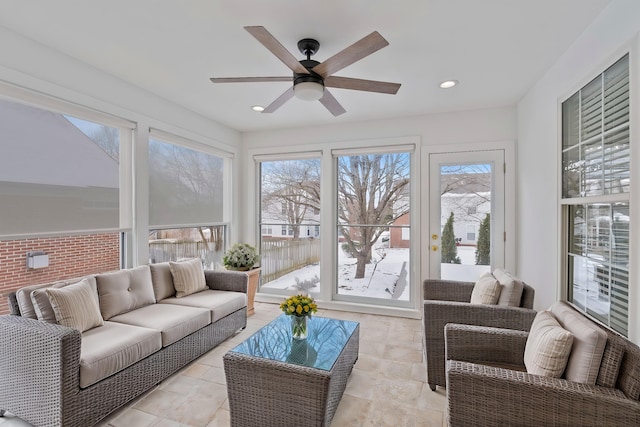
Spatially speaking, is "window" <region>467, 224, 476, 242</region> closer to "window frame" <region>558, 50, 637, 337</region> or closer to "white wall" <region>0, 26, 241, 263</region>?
"window frame" <region>558, 50, 637, 337</region>

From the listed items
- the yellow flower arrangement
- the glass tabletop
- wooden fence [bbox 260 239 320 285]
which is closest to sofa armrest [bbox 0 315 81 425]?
the glass tabletop

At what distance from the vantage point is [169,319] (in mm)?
2578

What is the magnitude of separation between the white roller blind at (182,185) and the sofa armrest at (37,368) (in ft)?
5.23

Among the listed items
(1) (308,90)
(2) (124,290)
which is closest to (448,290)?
(1) (308,90)

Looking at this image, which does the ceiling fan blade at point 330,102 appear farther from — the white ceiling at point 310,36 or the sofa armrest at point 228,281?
the sofa armrest at point 228,281

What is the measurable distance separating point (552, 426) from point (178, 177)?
3.96 meters

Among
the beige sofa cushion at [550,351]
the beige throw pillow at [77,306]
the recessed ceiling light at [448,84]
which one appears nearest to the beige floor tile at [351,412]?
the beige sofa cushion at [550,351]

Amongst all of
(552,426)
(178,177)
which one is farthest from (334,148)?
(552,426)

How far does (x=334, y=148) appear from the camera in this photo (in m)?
4.35

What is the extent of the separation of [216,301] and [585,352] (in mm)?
2865

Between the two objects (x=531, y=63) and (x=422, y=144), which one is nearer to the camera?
(x=531, y=63)

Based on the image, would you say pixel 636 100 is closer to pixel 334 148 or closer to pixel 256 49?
pixel 256 49

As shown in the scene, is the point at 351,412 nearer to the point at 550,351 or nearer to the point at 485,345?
the point at 485,345

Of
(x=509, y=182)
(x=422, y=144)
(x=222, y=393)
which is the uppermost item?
(x=422, y=144)
